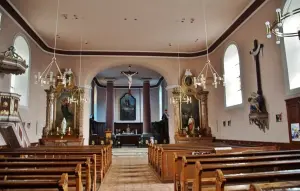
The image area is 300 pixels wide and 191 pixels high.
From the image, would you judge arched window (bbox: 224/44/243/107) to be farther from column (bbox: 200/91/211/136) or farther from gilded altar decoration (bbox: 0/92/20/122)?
gilded altar decoration (bbox: 0/92/20/122)

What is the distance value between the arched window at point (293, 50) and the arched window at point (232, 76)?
2.96m

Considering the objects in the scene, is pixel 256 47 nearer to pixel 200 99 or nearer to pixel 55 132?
pixel 200 99

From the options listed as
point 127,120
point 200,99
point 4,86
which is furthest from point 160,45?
point 127,120

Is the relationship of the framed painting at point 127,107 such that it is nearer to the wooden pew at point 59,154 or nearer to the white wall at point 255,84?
the white wall at point 255,84

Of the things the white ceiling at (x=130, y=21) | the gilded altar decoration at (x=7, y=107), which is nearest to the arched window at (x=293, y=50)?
the white ceiling at (x=130, y=21)

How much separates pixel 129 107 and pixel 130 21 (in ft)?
46.1

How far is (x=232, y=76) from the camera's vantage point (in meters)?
10.2

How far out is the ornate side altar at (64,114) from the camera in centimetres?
1121

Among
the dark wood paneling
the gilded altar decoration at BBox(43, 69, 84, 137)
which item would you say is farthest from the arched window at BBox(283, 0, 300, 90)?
the dark wood paneling

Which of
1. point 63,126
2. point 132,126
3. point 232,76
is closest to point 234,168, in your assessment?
point 232,76

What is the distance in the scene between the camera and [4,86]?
7.50 metres

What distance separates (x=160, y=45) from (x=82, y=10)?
4.34 m

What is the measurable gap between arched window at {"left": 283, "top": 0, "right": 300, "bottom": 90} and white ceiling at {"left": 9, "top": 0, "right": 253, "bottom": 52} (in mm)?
1806

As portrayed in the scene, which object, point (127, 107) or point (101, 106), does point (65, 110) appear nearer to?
point (101, 106)
